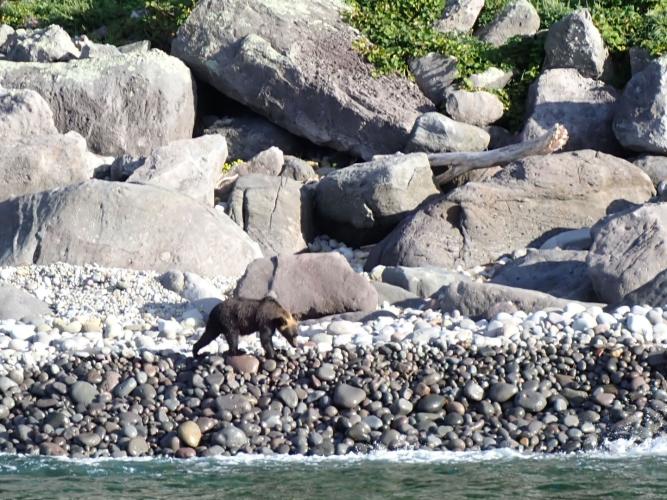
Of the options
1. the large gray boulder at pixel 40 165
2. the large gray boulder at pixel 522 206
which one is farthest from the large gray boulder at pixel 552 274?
the large gray boulder at pixel 40 165

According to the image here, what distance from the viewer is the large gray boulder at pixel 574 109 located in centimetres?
1797

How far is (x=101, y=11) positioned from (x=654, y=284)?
13395 millimetres

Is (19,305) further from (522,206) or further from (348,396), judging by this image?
(522,206)

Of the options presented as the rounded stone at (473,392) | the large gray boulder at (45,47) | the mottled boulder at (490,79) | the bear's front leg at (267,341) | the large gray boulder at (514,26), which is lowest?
the rounded stone at (473,392)

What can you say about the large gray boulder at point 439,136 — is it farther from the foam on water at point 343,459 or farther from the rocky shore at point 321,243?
the foam on water at point 343,459

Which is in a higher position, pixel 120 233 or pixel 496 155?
pixel 496 155

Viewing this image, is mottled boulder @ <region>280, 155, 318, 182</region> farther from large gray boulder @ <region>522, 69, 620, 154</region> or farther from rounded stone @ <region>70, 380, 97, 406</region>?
rounded stone @ <region>70, 380, 97, 406</region>

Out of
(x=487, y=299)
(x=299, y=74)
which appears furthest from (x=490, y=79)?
(x=487, y=299)

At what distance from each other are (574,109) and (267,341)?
357 inches

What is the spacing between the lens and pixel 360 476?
8875mm

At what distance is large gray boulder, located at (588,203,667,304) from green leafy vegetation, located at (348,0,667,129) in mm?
5919

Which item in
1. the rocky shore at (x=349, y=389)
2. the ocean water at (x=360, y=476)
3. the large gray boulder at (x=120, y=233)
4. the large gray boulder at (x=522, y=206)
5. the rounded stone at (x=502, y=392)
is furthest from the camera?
the large gray boulder at (x=522, y=206)

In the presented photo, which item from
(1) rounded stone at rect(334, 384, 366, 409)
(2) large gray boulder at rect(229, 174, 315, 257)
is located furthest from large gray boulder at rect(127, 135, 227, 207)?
(1) rounded stone at rect(334, 384, 366, 409)

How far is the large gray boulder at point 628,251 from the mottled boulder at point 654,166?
12.1 ft
